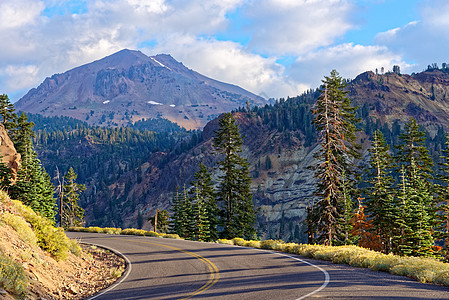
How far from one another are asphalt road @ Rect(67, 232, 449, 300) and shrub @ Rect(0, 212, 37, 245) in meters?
4.59

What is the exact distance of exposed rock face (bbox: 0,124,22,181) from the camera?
49500 millimetres

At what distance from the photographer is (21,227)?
17.5 meters

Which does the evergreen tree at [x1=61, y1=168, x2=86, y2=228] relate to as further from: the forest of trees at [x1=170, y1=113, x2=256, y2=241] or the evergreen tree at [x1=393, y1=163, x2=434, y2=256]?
the evergreen tree at [x1=393, y1=163, x2=434, y2=256]

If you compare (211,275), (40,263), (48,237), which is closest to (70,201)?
(48,237)

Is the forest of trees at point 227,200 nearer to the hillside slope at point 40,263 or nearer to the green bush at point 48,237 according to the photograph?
the hillside slope at point 40,263

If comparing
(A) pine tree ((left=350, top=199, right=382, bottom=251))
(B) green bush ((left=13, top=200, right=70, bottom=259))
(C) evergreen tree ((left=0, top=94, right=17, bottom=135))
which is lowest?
(A) pine tree ((left=350, top=199, right=382, bottom=251))

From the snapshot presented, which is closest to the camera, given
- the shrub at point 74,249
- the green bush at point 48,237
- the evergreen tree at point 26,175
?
the green bush at point 48,237

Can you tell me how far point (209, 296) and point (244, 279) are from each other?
2.61 meters

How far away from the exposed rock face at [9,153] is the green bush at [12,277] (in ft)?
135

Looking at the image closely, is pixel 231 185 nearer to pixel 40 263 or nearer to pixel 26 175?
pixel 26 175

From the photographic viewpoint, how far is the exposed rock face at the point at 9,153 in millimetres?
49500

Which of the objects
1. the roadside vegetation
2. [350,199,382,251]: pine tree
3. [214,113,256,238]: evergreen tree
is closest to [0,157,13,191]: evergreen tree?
[214,113,256,238]: evergreen tree

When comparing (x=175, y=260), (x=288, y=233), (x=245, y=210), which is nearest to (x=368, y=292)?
(x=175, y=260)

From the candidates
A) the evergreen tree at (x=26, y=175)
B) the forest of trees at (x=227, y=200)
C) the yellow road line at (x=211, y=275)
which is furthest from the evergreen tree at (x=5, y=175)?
the yellow road line at (x=211, y=275)
